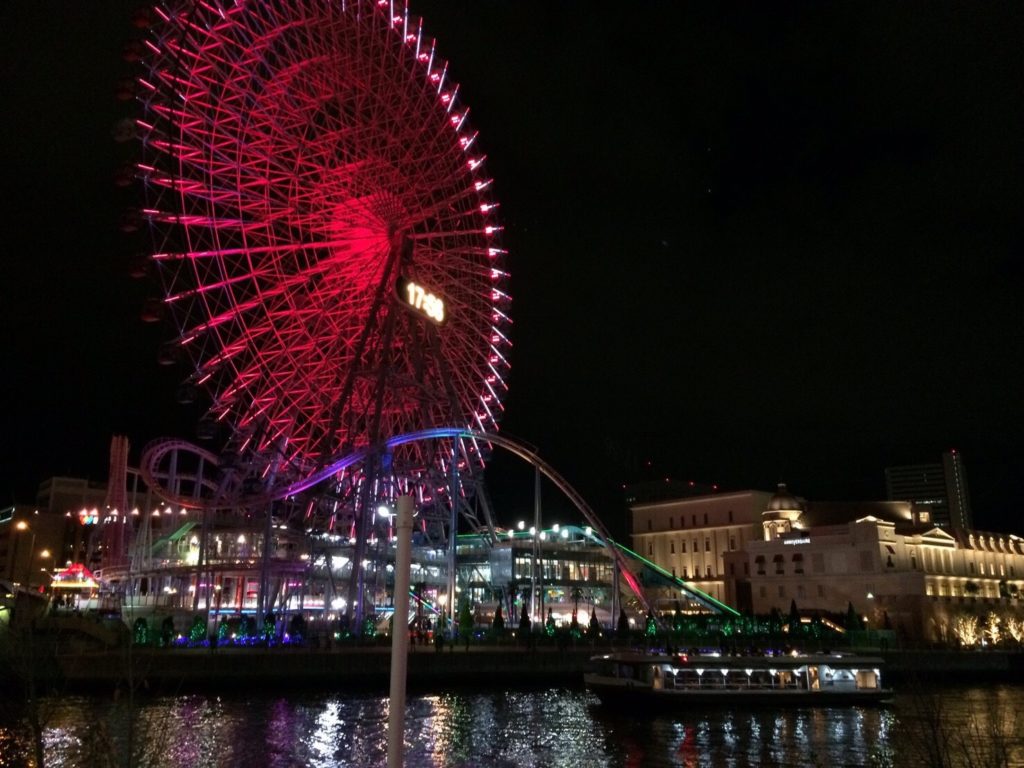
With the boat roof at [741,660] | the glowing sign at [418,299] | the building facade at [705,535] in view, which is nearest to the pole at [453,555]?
the boat roof at [741,660]

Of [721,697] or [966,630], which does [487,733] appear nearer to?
[721,697]

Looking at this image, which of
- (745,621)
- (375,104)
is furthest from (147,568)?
(745,621)

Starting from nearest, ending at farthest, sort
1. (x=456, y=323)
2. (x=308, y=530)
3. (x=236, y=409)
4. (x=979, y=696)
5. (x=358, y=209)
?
(x=979, y=696) → (x=358, y=209) → (x=236, y=409) → (x=456, y=323) → (x=308, y=530)

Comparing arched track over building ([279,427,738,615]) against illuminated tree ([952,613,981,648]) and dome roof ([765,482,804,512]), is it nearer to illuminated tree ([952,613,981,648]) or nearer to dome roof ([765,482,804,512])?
illuminated tree ([952,613,981,648])

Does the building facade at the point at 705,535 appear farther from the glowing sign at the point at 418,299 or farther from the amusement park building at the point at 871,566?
the glowing sign at the point at 418,299

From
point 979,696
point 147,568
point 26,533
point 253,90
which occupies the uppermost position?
point 253,90

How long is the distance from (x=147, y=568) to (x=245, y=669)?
1360 inches

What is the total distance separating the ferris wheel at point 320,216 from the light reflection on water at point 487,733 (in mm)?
21257

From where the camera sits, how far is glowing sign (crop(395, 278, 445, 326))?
39.6 ft

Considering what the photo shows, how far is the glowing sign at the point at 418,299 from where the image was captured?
12078mm

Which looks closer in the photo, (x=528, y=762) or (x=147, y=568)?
(x=528, y=762)

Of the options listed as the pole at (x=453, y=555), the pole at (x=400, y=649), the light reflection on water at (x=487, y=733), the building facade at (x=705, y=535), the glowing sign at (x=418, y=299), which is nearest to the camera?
the pole at (x=400, y=649)

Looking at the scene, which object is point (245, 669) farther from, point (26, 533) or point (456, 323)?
point (26, 533)

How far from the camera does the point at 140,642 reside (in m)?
50.1
